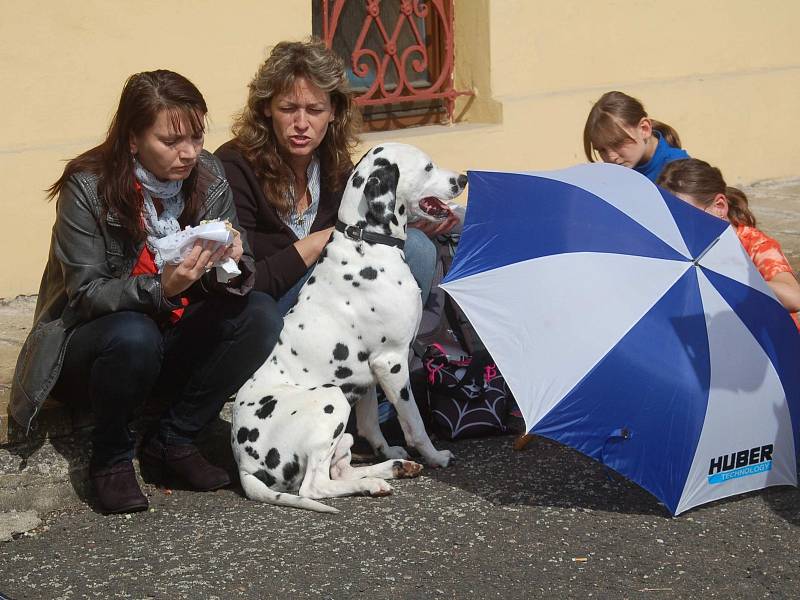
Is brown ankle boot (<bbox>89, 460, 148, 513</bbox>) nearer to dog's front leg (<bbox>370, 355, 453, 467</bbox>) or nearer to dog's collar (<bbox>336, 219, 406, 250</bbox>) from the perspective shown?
dog's front leg (<bbox>370, 355, 453, 467</bbox>)

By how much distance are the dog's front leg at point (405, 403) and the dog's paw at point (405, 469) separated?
120 millimetres

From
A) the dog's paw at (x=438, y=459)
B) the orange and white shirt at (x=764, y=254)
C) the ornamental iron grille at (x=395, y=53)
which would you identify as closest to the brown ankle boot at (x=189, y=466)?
the dog's paw at (x=438, y=459)

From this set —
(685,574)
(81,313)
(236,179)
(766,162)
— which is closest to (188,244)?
(81,313)

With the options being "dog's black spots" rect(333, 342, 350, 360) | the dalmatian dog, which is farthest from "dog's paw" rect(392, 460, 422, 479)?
"dog's black spots" rect(333, 342, 350, 360)

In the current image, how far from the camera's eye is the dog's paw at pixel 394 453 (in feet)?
14.7

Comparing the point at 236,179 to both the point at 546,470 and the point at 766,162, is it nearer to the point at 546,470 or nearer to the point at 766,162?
the point at 546,470

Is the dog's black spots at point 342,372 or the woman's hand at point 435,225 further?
the woman's hand at point 435,225

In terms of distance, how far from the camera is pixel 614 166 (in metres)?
4.18

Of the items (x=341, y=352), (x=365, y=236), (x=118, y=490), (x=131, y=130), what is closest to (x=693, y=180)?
(x=365, y=236)

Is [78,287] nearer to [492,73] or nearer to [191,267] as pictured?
[191,267]

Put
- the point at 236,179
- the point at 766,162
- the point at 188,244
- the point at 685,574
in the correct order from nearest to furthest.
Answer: the point at 685,574 < the point at 188,244 < the point at 236,179 < the point at 766,162

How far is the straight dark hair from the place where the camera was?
387 centimetres

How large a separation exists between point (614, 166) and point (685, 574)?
149 centimetres

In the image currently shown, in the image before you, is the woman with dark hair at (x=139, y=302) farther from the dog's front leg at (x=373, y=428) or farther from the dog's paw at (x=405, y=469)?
the dog's paw at (x=405, y=469)
